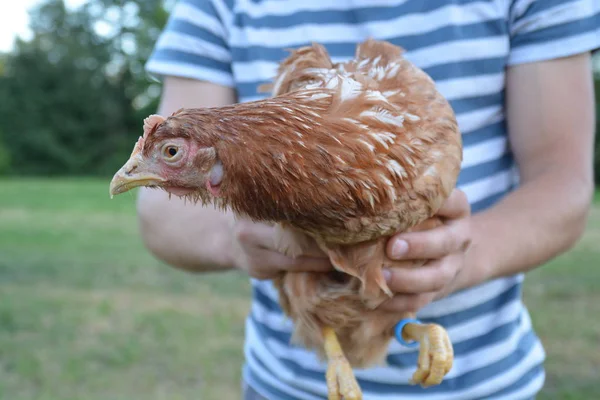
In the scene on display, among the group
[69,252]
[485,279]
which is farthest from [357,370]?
[69,252]

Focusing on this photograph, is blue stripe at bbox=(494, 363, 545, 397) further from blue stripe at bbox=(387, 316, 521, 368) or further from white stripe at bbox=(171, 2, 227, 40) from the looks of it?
white stripe at bbox=(171, 2, 227, 40)

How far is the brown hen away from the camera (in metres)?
1.12

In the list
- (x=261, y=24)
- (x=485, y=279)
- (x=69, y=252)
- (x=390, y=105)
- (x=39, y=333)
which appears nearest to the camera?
(x=390, y=105)

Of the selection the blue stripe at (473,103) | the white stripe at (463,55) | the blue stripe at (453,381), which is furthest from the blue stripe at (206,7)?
the blue stripe at (453,381)

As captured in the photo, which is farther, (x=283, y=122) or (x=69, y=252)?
(x=69, y=252)

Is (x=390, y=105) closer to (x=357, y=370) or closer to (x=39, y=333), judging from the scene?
(x=357, y=370)

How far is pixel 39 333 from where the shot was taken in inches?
196

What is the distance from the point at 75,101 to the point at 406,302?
88.9 ft

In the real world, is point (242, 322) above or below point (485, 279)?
below

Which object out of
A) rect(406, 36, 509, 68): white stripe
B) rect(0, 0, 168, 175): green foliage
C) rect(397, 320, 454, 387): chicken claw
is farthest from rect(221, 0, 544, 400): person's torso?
→ rect(0, 0, 168, 175): green foliage

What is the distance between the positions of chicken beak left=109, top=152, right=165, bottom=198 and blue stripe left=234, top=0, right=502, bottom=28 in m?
0.74

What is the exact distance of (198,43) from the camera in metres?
1.75

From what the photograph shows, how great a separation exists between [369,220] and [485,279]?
435 mm

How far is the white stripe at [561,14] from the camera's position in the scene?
152 centimetres
